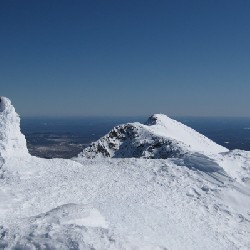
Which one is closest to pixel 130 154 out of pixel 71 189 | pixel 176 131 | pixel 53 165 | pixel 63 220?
pixel 176 131

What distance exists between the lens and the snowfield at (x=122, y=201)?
1221 cm

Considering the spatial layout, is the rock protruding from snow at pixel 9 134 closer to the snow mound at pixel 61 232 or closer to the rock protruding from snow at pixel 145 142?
the snow mound at pixel 61 232

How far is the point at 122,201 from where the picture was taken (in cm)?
1806

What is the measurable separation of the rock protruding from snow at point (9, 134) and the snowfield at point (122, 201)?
2.5 inches

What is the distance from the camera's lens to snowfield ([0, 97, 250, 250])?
1221cm

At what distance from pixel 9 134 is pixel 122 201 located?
9381 mm

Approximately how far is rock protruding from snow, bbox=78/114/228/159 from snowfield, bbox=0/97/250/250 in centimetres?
483

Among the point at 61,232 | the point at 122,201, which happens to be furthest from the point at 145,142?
the point at 61,232

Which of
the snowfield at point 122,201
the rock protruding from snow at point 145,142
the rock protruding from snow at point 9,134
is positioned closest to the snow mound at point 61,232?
the snowfield at point 122,201

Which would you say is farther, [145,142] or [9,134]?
[145,142]

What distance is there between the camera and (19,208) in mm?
16641

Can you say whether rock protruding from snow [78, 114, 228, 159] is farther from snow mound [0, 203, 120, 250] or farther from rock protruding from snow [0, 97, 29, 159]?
snow mound [0, 203, 120, 250]

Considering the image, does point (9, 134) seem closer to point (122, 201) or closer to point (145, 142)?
point (122, 201)

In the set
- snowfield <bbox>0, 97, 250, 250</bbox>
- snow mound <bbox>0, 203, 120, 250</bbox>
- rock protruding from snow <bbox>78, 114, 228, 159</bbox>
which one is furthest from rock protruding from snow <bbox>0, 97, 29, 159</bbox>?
rock protruding from snow <bbox>78, 114, 228, 159</bbox>
